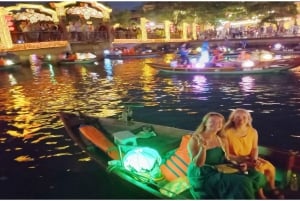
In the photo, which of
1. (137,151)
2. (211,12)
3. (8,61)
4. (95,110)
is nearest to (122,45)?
(211,12)

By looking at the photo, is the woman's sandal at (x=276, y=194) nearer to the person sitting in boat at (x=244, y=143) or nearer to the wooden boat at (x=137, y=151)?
the person sitting in boat at (x=244, y=143)

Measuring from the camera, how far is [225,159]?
4855 millimetres

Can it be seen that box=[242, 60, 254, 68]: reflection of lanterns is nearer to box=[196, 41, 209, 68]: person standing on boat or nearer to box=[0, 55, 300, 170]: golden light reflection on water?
box=[0, 55, 300, 170]: golden light reflection on water

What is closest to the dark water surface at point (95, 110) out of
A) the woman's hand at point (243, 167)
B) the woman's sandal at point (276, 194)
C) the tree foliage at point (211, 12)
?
the woman's hand at point (243, 167)

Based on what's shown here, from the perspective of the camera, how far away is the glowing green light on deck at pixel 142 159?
547 centimetres

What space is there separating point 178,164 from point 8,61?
1032 inches

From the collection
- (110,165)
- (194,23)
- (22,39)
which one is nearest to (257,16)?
(194,23)

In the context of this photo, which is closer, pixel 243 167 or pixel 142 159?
pixel 243 167

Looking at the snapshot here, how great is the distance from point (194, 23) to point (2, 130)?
147 ft

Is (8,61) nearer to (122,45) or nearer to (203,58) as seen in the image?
(122,45)

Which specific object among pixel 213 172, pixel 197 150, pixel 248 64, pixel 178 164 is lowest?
pixel 248 64

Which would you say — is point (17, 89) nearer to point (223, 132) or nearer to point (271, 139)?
point (271, 139)

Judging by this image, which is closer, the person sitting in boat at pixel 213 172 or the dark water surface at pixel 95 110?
the person sitting in boat at pixel 213 172

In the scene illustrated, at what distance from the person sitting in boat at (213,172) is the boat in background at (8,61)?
86.6 feet
